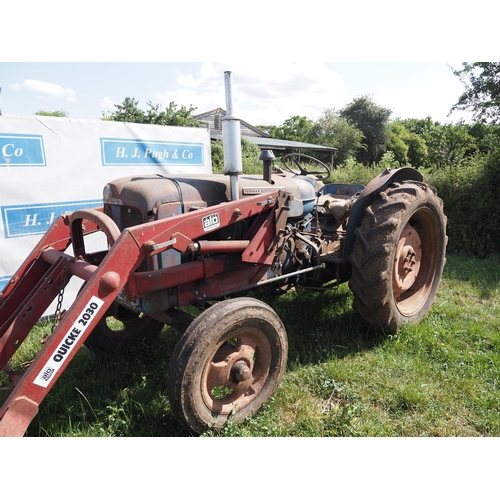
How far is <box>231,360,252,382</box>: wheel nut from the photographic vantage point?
255 cm

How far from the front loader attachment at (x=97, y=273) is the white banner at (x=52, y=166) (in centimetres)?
189

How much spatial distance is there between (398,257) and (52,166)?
3.87m

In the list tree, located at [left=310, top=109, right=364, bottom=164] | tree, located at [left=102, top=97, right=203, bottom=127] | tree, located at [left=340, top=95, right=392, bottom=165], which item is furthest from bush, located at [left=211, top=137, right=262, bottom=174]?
tree, located at [left=340, top=95, right=392, bottom=165]

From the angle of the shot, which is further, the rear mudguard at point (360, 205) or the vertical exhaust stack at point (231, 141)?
the rear mudguard at point (360, 205)

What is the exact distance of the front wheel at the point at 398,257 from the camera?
3.29m

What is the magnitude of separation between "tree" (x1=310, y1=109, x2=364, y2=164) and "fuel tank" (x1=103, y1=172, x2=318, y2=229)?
31933 millimetres

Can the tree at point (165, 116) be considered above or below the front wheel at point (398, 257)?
above

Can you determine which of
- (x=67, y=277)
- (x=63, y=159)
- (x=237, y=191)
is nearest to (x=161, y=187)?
(x=237, y=191)

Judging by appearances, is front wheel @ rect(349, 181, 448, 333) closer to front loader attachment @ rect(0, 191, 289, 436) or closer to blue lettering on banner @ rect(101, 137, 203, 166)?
front loader attachment @ rect(0, 191, 289, 436)

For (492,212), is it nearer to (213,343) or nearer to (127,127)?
(127,127)

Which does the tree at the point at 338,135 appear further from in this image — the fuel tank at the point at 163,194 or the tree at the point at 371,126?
the fuel tank at the point at 163,194

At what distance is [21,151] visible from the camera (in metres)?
4.54

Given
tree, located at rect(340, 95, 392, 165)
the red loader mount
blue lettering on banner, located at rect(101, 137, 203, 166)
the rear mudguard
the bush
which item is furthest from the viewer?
tree, located at rect(340, 95, 392, 165)

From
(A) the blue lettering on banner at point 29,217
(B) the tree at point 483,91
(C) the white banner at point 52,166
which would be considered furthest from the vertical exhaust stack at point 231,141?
(B) the tree at point 483,91
